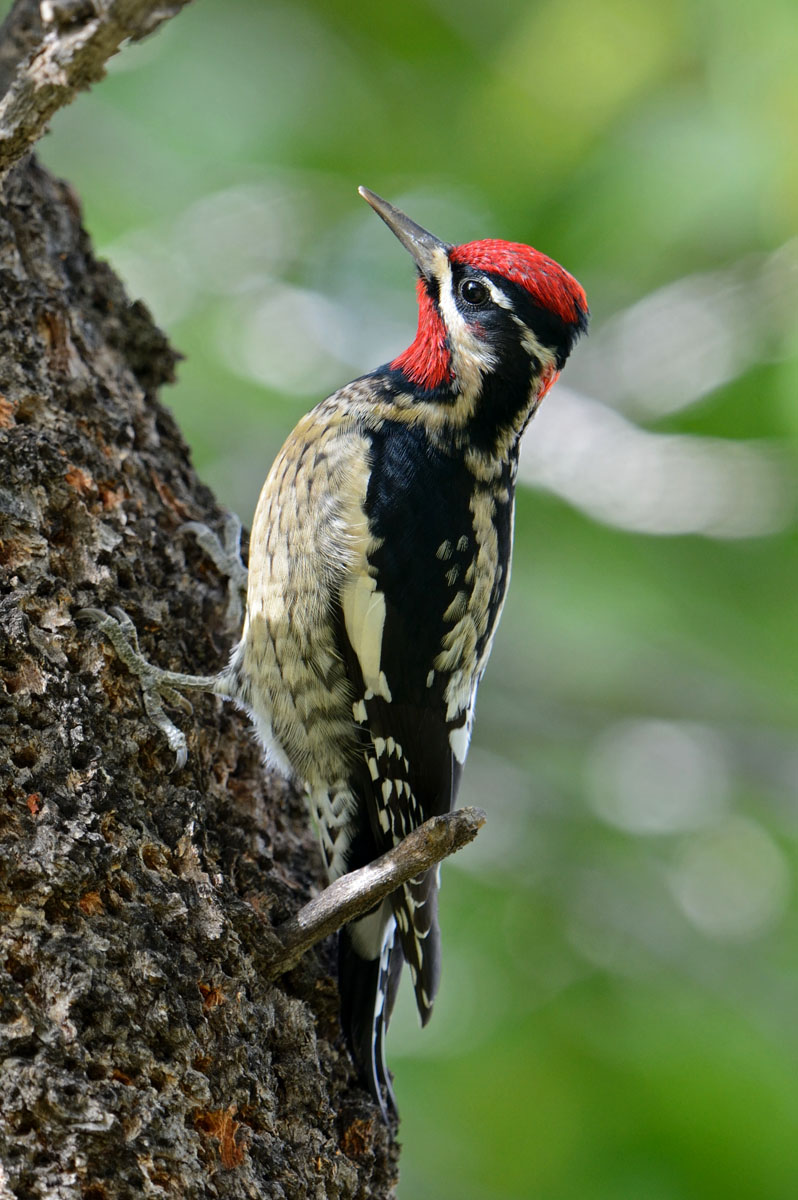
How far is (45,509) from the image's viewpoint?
7.81 feet

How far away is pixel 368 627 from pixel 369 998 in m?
0.85

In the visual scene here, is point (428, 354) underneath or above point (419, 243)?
underneath

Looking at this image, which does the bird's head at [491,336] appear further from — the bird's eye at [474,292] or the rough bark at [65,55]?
the rough bark at [65,55]

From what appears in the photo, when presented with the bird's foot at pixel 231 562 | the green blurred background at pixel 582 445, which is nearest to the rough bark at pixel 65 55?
the bird's foot at pixel 231 562

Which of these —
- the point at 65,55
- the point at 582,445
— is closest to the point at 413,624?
the point at 65,55

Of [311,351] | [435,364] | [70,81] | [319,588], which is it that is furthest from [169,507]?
[311,351]

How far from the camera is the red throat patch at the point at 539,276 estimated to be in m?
3.05

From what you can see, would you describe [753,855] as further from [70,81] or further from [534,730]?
[70,81]

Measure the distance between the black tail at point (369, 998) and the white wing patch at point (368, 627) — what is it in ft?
1.72

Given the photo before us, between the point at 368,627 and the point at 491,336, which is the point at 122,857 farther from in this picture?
the point at 491,336

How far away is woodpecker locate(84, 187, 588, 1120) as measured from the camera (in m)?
2.84

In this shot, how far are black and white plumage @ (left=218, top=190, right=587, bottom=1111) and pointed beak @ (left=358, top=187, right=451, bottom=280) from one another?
6 centimetres

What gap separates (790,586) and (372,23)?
10.5ft

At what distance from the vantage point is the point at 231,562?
3074 millimetres
